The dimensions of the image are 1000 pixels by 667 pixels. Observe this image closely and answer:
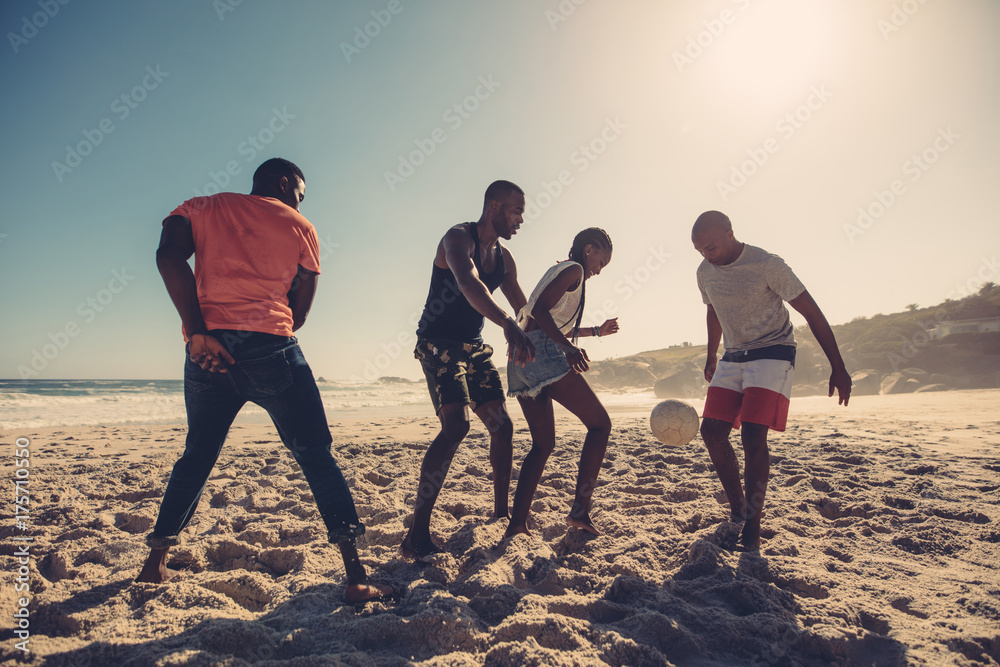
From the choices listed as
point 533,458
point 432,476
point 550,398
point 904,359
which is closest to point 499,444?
point 533,458

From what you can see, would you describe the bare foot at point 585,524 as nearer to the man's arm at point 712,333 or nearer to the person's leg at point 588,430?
the person's leg at point 588,430

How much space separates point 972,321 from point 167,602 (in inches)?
1076

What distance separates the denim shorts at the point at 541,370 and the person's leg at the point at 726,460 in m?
1.10

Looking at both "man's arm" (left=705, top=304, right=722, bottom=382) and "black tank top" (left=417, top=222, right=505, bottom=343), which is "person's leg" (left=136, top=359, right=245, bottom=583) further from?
"man's arm" (left=705, top=304, right=722, bottom=382)

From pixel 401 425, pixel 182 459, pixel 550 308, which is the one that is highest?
pixel 550 308

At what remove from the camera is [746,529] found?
9.16ft

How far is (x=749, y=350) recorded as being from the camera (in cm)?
313

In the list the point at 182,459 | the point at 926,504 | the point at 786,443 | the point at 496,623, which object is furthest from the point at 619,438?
the point at 182,459

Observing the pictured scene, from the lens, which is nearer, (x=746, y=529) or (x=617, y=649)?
(x=617, y=649)

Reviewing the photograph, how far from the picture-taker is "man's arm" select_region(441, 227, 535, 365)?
254 cm

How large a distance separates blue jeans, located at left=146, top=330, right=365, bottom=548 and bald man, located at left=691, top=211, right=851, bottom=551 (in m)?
2.33

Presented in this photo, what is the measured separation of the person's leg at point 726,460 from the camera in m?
3.15

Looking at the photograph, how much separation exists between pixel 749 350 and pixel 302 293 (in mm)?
2776

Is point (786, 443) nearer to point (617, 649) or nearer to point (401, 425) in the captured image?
point (617, 649)
